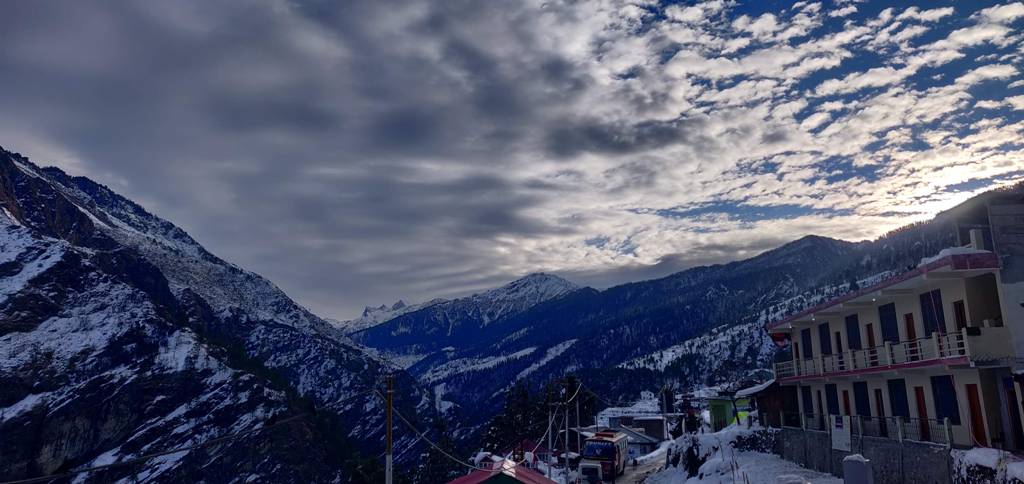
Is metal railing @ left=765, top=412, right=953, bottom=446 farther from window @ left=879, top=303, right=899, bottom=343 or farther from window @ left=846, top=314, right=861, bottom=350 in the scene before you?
window @ left=846, top=314, right=861, bottom=350

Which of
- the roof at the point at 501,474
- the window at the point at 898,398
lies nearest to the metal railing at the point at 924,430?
the window at the point at 898,398

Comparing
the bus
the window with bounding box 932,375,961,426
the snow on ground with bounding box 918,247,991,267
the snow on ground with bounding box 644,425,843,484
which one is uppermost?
the snow on ground with bounding box 918,247,991,267

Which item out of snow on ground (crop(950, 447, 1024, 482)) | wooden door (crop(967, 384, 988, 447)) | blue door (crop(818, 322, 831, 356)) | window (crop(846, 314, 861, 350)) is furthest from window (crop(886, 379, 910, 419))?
blue door (crop(818, 322, 831, 356))

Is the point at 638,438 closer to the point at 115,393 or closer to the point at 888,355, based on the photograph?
the point at 888,355

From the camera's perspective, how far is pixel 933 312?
89.9 ft

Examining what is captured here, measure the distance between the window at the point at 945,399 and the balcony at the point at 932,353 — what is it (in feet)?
3.75

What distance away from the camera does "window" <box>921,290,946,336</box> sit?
26758mm

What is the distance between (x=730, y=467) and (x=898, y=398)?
523 inches

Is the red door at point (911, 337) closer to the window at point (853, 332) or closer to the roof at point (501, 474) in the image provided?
the window at point (853, 332)

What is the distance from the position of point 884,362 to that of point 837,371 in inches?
211

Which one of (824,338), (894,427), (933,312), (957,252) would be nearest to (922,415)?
(894,427)

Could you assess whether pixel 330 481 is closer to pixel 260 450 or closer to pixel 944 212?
pixel 260 450

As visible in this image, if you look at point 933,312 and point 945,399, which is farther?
point 933,312

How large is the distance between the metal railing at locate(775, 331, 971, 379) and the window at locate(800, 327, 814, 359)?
765 mm
